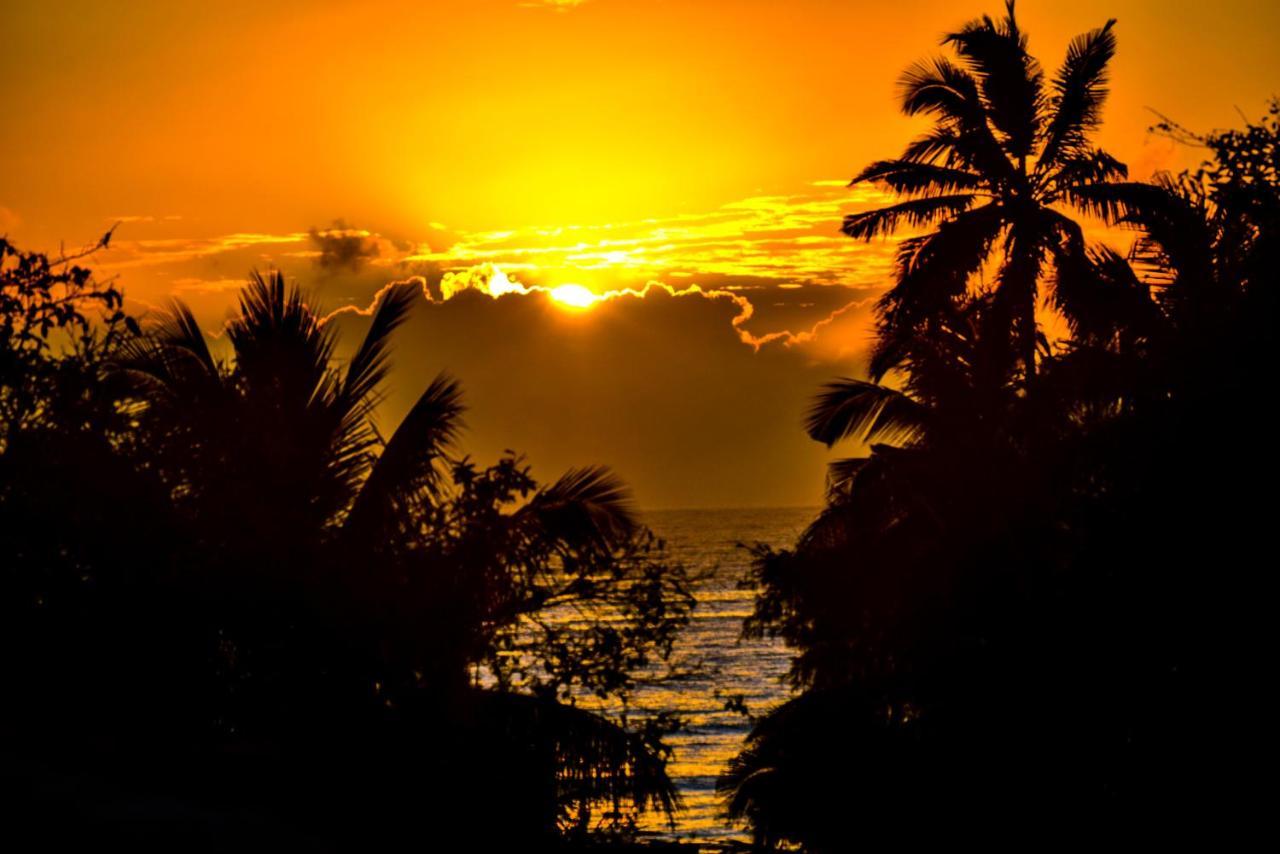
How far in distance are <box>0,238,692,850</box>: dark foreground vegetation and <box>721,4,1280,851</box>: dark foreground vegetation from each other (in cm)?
374

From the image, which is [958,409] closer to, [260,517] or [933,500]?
[933,500]

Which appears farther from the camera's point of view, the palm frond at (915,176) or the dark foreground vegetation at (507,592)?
the palm frond at (915,176)

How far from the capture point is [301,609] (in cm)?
1477

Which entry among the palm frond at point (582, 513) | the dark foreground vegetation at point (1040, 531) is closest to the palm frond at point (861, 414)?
the dark foreground vegetation at point (1040, 531)

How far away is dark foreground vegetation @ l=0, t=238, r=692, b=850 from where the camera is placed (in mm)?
14750

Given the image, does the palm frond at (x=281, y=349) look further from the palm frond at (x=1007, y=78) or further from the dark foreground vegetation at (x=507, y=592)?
the palm frond at (x=1007, y=78)

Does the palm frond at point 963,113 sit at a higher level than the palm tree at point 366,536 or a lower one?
higher

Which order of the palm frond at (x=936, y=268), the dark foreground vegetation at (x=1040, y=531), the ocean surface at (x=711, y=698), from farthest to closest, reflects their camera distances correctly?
the ocean surface at (x=711, y=698) < the palm frond at (x=936, y=268) < the dark foreground vegetation at (x=1040, y=531)

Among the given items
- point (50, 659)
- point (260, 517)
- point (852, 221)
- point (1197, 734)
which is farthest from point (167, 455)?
point (852, 221)

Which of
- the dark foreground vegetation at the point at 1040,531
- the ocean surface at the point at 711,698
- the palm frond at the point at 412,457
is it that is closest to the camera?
the dark foreground vegetation at the point at 1040,531

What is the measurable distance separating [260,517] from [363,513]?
4.67ft

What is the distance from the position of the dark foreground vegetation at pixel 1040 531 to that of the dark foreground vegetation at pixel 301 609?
12.3ft

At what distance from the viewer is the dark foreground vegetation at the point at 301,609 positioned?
14750 mm

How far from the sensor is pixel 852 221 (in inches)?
1005
